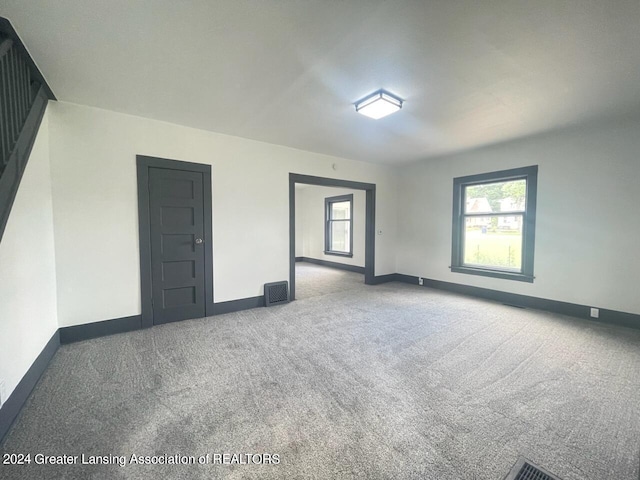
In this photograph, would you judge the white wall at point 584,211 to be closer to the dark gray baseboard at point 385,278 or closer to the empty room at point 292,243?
the empty room at point 292,243

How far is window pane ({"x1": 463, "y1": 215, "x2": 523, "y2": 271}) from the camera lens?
4320 millimetres

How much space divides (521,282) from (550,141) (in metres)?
2.17

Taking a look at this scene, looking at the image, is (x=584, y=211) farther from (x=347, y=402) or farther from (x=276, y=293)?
(x=276, y=293)

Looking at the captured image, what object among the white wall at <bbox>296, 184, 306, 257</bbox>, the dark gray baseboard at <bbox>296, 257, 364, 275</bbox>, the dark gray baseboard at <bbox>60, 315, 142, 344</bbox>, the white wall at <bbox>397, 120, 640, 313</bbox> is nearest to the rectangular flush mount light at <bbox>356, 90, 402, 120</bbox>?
the white wall at <bbox>397, 120, 640, 313</bbox>

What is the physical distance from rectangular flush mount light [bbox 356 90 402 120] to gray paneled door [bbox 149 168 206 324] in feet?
7.68

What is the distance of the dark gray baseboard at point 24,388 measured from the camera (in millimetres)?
1618

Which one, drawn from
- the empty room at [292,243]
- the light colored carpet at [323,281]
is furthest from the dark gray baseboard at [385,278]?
the empty room at [292,243]

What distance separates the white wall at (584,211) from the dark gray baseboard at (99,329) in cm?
536

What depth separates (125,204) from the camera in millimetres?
3164

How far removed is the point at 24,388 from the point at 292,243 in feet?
10.9

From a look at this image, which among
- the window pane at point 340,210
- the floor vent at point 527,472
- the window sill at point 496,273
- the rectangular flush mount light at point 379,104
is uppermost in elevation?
the rectangular flush mount light at point 379,104

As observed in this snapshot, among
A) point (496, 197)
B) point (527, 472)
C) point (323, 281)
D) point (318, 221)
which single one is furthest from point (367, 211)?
point (527, 472)

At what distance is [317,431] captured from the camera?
1.66 meters

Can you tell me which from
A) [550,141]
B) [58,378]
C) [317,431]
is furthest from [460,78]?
[58,378]
